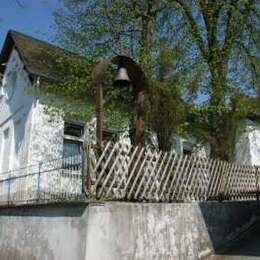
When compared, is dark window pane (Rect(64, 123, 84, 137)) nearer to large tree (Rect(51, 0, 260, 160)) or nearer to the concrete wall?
large tree (Rect(51, 0, 260, 160))

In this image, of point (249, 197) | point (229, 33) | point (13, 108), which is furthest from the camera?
point (13, 108)

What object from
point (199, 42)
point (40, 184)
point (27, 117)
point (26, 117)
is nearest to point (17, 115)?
point (26, 117)

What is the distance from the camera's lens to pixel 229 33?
1590 centimetres

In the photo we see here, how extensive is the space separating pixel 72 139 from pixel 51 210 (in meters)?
8.51

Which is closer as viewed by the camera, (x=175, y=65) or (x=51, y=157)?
(x=175, y=65)

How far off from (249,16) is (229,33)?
1.19 metres

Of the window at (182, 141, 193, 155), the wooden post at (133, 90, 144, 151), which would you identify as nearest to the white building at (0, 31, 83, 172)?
the wooden post at (133, 90, 144, 151)

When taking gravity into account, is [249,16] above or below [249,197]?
above

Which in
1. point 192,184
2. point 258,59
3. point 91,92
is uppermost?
point 258,59

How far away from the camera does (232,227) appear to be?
32.4 feet

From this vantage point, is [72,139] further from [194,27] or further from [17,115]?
[194,27]

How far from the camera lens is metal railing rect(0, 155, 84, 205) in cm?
1042

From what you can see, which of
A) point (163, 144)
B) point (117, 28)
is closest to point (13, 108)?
point (117, 28)

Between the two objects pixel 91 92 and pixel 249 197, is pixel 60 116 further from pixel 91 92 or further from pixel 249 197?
pixel 249 197
